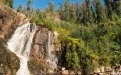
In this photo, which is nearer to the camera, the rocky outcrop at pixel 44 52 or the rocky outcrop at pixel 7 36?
the rocky outcrop at pixel 7 36

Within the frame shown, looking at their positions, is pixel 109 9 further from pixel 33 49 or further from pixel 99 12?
pixel 33 49

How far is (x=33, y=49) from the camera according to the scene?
116 feet

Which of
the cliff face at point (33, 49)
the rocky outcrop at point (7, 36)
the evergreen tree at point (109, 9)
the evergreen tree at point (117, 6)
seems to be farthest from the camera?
the evergreen tree at point (117, 6)

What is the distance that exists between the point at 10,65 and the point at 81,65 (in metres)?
11.7

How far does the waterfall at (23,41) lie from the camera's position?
113 feet

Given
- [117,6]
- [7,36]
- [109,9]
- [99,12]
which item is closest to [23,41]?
[7,36]

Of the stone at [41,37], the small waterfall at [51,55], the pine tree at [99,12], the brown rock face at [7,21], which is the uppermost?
the pine tree at [99,12]

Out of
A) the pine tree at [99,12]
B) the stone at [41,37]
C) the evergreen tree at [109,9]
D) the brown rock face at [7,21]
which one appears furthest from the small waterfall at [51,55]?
the evergreen tree at [109,9]

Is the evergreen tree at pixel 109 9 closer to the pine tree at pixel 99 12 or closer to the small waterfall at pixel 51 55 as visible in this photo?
the pine tree at pixel 99 12

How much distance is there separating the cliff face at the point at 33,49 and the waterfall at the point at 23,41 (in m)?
0.77

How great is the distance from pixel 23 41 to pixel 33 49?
275 centimetres

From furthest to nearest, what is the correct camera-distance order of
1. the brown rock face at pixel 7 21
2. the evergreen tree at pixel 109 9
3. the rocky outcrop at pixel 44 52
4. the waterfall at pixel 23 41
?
the evergreen tree at pixel 109 9 → the brown rock face at pixel 7 21 → the waterfall at pixel 23 41 → the rocky outcrop at pixel 44 52

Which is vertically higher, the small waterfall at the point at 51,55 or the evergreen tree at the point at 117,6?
the evergreen tree at the point at 117,6

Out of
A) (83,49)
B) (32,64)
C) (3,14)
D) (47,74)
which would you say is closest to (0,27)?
(3,14)
